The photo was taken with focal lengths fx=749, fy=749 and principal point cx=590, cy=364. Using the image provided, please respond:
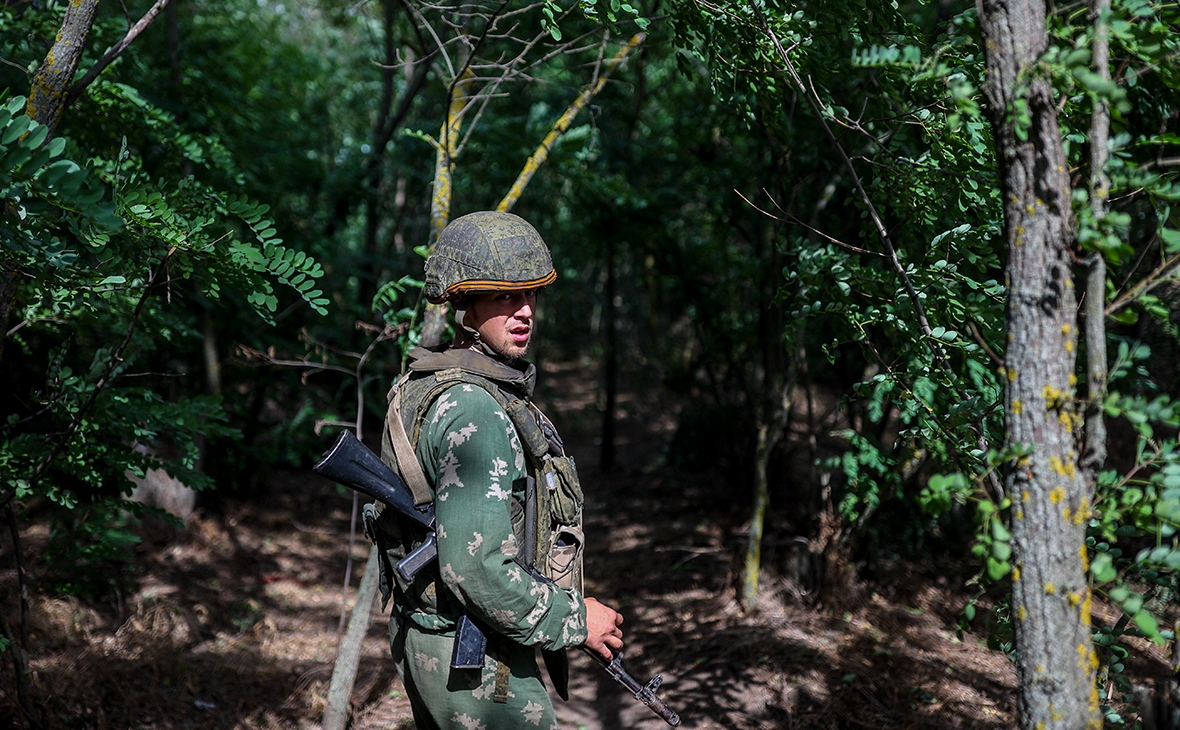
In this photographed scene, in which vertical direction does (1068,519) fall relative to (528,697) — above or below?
above

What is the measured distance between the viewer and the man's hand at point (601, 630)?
6.78 ft

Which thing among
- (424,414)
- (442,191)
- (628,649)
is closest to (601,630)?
(424,414)

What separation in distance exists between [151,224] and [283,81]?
924cm

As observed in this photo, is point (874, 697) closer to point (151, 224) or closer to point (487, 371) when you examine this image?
point (487, 371)

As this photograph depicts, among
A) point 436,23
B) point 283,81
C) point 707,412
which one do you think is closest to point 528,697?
point 436,23

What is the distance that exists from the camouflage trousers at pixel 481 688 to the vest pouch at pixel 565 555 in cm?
23

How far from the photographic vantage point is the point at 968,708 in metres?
3.64

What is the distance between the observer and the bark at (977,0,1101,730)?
1.41 meters

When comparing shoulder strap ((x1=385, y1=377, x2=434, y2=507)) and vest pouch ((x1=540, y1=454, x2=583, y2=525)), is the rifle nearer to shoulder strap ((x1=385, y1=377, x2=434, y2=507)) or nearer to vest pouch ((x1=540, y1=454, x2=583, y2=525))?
shoulder strap ((x1=385, y1=377, x2=434, y2=507))

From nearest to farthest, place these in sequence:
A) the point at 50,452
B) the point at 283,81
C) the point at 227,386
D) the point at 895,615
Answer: the point at 50,452
the point at 895,615
the point at 227,386
the point at 283,81

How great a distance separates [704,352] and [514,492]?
4424 millimetres

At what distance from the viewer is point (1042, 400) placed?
4.63ft

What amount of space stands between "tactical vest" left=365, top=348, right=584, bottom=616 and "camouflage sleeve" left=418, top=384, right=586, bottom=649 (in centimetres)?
9

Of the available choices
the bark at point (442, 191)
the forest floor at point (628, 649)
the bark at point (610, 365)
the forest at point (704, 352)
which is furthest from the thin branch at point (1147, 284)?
the bark at point (610, 365)
